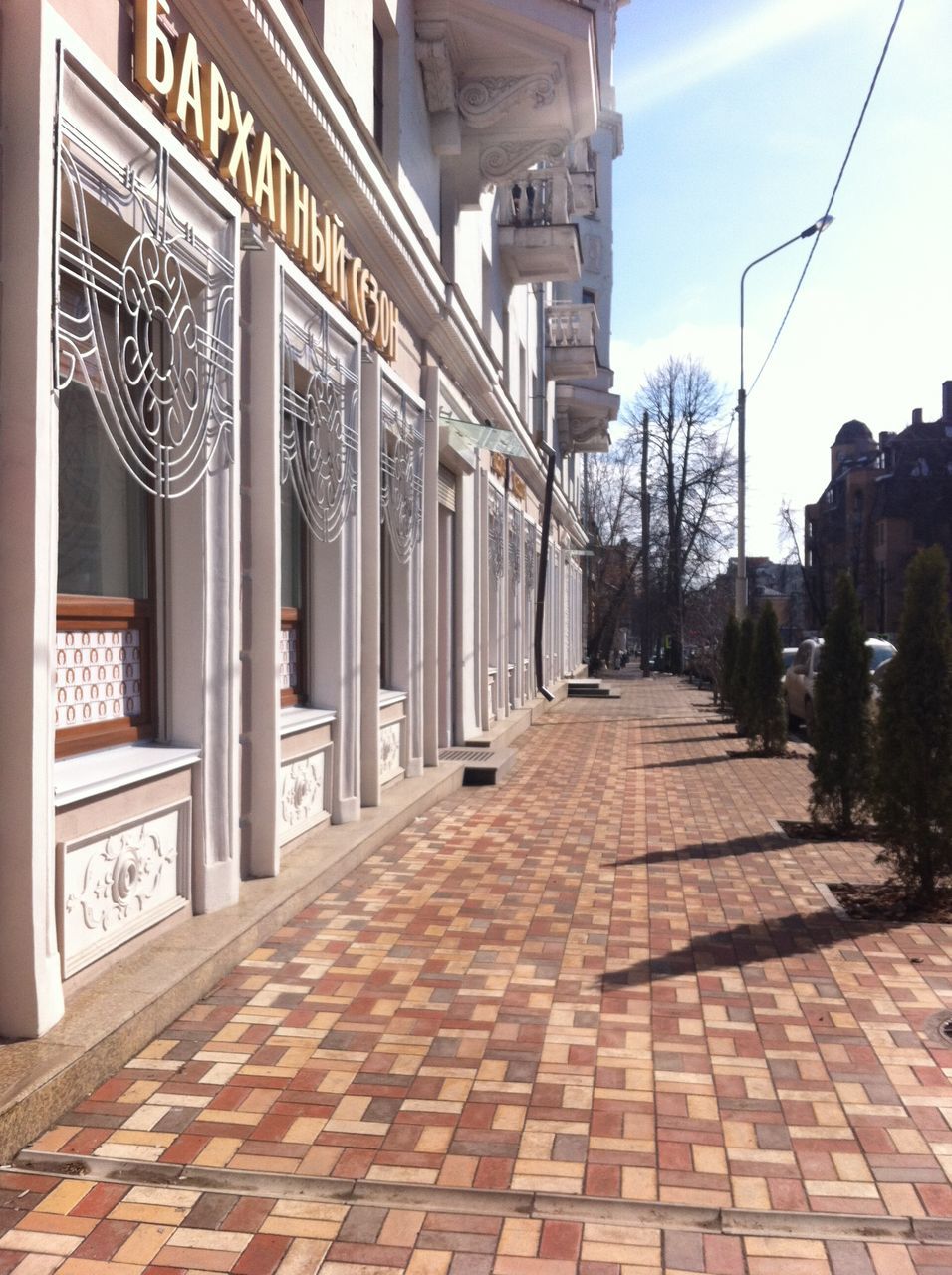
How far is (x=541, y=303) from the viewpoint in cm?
2289

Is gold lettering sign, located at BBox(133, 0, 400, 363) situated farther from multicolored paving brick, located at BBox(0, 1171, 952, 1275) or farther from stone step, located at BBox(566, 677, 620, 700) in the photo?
stone step, located at BBox(566, 677, 620, 700)

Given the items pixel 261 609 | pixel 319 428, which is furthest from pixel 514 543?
pixel 261 609

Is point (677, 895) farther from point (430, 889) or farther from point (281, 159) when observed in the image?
point (281, 159)

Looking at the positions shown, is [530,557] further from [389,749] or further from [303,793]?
[303,793]

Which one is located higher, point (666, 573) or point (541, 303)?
point (541, 303)

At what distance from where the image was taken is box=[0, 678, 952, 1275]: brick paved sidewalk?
9.07 ft

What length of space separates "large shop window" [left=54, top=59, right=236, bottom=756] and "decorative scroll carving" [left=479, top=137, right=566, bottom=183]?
7430mm

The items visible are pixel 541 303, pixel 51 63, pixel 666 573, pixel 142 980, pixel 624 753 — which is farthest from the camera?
pixel 666 573

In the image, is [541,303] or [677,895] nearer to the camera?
[677,895]

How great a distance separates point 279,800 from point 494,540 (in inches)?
404

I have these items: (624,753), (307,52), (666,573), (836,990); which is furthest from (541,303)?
(666,573)

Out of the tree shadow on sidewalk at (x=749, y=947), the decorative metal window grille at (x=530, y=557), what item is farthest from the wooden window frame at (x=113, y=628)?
the decorative metal window grille at (x=530, y=557)

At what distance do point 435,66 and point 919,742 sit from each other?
8028 millimetres

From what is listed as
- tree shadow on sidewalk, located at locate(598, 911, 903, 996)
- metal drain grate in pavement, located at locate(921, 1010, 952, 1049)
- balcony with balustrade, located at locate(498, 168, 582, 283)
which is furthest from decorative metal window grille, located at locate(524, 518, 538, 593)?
metal drain grate in pavement, located at locate(921, 1010, 952, 1049)
